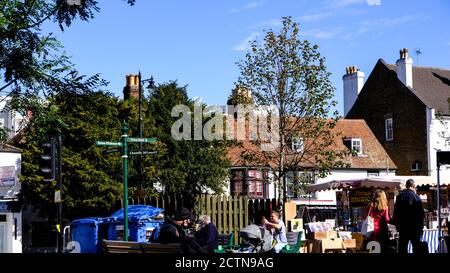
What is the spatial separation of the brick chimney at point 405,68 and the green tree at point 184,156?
15761mm

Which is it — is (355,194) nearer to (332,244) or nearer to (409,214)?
(332,244)

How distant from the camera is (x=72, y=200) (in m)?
44.8

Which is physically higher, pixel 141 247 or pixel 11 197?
pixel 141 247

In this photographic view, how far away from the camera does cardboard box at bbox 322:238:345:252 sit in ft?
57.8

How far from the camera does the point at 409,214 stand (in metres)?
14.6

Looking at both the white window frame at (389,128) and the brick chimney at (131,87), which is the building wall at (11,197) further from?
the white window frame at (389,128)

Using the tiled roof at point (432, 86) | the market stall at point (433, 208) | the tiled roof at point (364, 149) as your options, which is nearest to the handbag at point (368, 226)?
the market stall at point (433, 208)

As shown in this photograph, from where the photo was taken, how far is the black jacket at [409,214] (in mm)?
14609

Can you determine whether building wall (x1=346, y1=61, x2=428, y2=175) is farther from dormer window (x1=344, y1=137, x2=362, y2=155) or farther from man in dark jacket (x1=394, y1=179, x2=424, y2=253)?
man in dark jacket (x1=394, y1=179, x2=424, y2=253)

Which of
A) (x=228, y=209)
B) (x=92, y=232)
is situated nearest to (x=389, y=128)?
(x=228, y=209)

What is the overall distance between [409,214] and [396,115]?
46024mm

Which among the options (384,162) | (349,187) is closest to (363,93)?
(384,162)

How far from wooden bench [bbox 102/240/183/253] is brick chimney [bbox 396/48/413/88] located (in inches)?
1995
